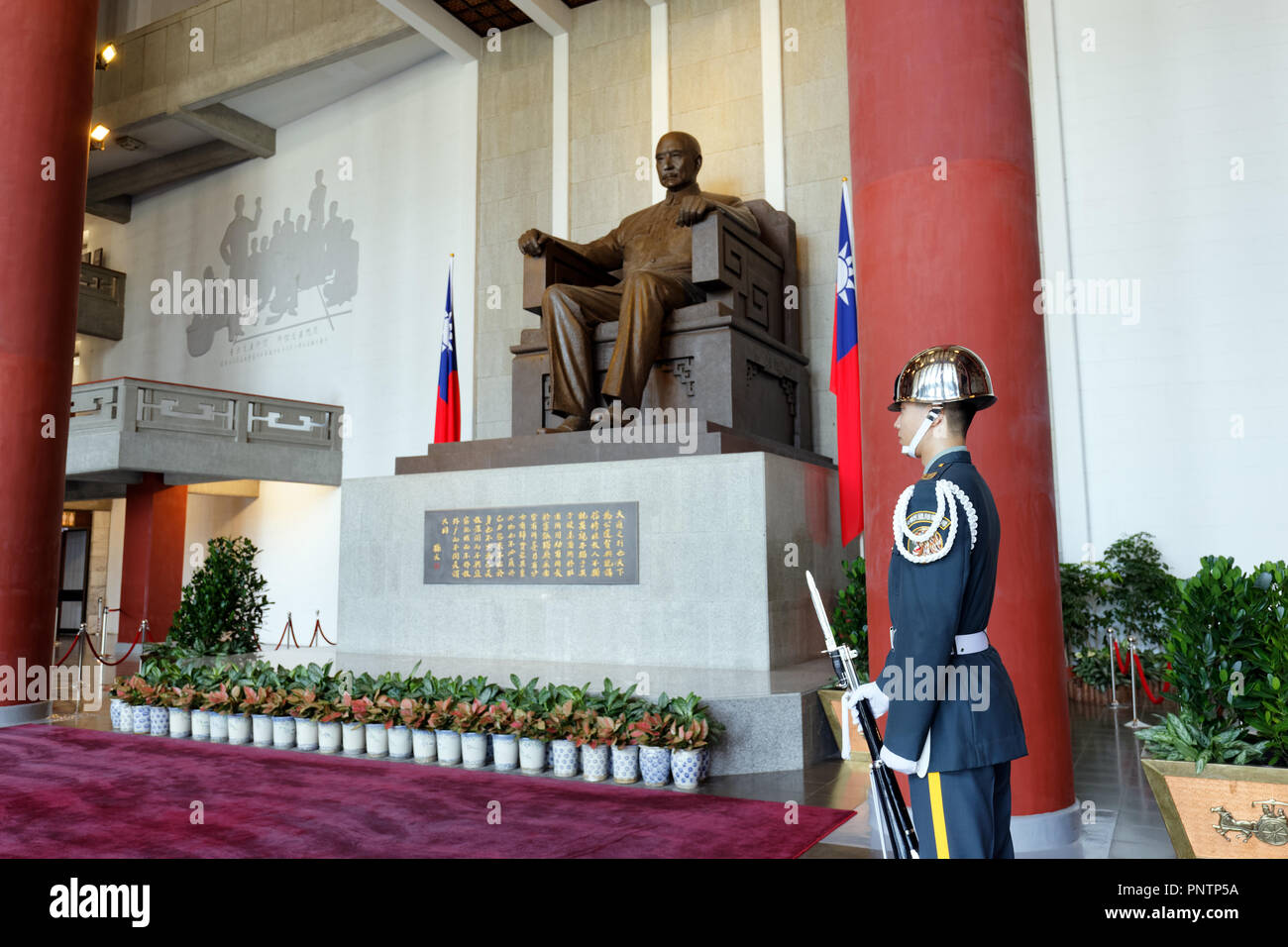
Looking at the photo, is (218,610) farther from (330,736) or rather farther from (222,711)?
(330,736)

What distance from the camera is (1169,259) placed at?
5.79 m

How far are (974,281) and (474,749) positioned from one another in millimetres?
2676

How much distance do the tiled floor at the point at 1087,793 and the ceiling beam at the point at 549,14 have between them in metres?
6.82

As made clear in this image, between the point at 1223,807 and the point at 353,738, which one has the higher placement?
the point at 1223,807

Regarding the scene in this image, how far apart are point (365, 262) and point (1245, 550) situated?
26.6 ft

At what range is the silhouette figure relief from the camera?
32.1 ft

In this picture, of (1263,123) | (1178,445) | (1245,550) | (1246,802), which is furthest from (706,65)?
(1246,802)

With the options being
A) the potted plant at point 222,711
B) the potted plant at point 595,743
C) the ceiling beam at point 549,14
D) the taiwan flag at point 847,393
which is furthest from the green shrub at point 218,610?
the ceiling beam at point 549,14

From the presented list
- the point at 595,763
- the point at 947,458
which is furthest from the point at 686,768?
the point at 947,458

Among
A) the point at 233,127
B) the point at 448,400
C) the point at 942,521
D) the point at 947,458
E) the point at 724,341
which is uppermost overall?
the point at 233,127

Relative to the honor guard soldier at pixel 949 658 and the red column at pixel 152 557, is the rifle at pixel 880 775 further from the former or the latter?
the red column at pixel 152 557

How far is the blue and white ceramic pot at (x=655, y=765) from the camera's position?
3.53m

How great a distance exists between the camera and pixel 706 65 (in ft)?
24.9
